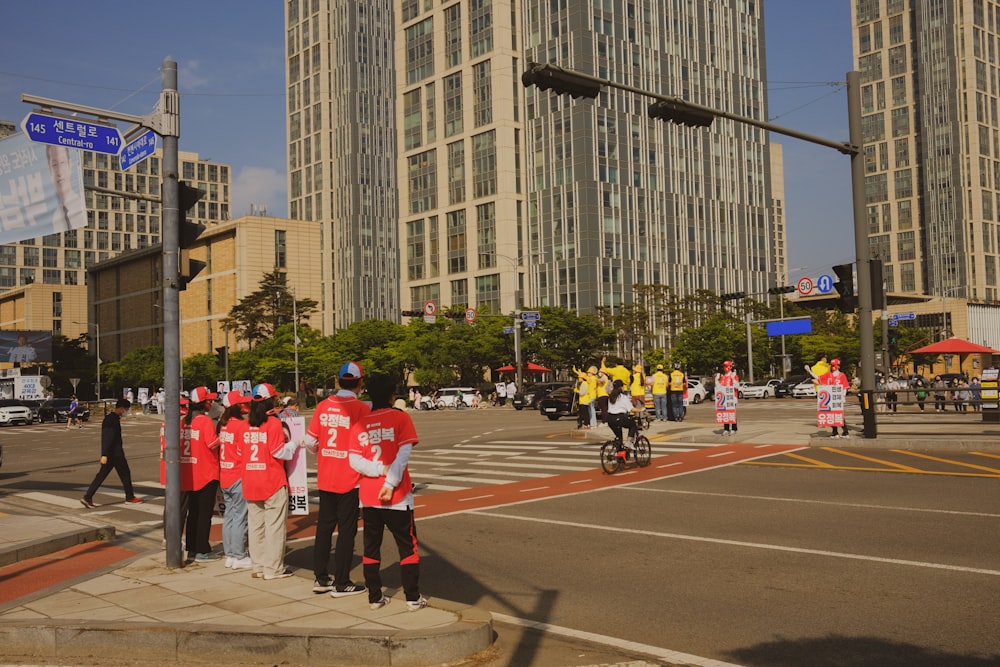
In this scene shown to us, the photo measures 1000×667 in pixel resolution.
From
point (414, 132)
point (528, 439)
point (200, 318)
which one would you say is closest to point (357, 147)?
point (200, 318)

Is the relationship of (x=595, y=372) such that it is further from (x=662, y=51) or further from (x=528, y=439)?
(x=662, y=51)

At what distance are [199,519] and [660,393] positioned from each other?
73.1 feet

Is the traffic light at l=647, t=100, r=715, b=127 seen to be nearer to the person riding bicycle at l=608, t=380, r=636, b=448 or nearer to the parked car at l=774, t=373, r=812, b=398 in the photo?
the person riding bicycle at l=608, t=380, r=636, b=448

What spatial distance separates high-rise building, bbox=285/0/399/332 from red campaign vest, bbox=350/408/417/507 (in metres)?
147

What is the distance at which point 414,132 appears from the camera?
104m

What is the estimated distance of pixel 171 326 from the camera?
9133mm

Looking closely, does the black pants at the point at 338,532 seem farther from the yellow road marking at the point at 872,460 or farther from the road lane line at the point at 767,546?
the yellow road marking at the point at 872,460

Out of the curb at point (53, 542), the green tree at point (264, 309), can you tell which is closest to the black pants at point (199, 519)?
the curb at point (53, 542)

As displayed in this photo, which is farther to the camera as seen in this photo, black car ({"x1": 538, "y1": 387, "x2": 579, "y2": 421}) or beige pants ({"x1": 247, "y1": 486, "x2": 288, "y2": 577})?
black car ({"x1": 538, "y1": 387, "x2": 579, "y2": 421})

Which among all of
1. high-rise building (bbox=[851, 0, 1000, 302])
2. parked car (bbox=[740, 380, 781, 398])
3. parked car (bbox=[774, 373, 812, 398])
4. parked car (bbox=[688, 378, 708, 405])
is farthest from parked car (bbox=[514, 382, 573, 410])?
high-rise building (bbox=[851, 0, 1000, 302])

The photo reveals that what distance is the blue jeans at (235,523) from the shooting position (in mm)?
8922

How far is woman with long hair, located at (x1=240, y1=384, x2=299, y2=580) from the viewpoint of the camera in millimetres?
8227

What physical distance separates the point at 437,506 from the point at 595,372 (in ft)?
40.8

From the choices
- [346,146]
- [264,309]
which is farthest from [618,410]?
[346,146]
